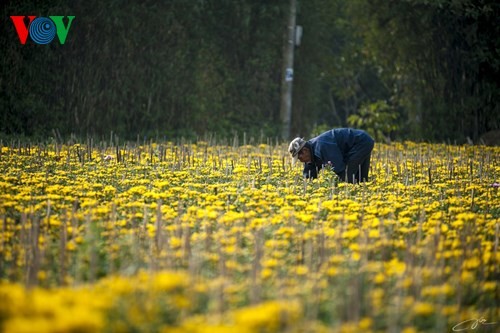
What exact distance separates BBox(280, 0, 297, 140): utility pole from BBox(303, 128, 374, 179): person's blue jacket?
9940 mm

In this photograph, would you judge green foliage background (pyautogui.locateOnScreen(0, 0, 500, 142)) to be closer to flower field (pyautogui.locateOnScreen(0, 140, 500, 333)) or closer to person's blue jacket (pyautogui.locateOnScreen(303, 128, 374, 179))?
flower field (pyautogui.locateOnScreen(0, 140, 500, 333))

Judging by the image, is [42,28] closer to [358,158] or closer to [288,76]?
[288,76]

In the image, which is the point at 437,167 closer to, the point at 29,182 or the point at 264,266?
the point at 29,182

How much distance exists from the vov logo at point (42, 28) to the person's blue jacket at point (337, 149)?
7.21m

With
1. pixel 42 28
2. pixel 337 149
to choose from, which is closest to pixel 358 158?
pixel 337 149

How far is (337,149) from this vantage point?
9.73 m

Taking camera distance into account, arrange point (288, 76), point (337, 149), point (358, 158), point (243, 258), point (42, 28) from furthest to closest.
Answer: point (288, 76)
point (42, 28)
point (358, 158)
point (337, 149)
point (243, 258)

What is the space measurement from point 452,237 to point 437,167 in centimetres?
552

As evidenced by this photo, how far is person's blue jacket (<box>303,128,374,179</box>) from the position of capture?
9672mm

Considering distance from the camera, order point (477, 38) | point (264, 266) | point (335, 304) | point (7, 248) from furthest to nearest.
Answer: point (477, 38) < point (7, 248) < point (264, 266) < point (335, 304)

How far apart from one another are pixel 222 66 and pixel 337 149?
10040mm

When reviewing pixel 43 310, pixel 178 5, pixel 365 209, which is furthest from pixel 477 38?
pixel 43 310

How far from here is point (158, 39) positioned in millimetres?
17781

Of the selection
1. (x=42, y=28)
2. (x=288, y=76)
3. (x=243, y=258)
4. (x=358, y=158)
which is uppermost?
(x=42, y=28)
